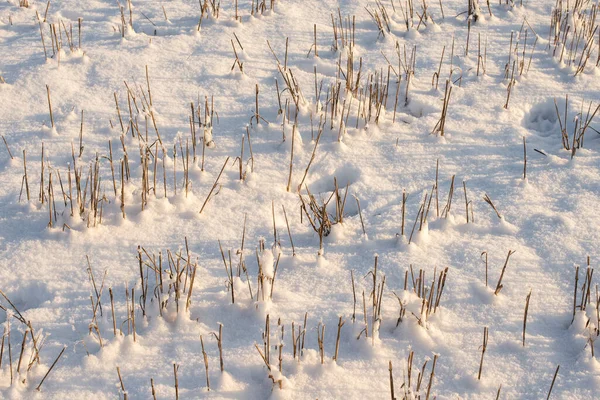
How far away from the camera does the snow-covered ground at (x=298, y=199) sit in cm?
264

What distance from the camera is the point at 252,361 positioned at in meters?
2.64

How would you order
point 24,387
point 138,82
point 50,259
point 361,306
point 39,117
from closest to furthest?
point 24,387 → point 361,306 → point 50,259 → point 39,117 → point 138,82

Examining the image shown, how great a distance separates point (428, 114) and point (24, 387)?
2.84m

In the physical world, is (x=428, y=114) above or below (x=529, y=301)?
above

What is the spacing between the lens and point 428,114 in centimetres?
419

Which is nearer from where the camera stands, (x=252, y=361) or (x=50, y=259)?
(x=252, y=361)

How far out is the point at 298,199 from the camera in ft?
11.6

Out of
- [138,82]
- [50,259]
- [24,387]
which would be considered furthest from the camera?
[138,82]

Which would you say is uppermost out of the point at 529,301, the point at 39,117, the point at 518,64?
the point at 518,64

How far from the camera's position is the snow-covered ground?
8.68 feet

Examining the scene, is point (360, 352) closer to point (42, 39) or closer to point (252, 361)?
point (252, 361)

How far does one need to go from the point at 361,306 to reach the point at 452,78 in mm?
2230

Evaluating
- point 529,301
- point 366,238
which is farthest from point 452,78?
point 529,301

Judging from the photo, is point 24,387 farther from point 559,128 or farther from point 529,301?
point 559,128
